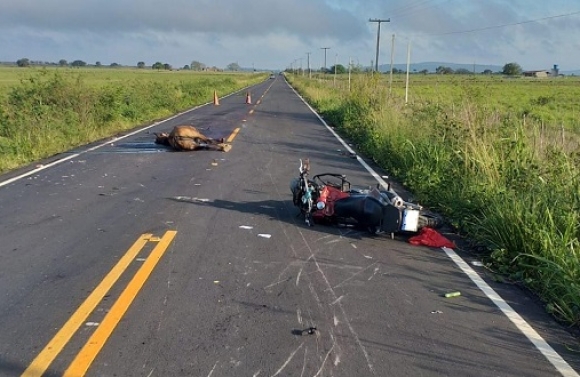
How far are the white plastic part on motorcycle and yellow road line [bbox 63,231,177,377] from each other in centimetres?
278

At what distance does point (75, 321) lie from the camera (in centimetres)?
436

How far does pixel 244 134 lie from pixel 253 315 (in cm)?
1494

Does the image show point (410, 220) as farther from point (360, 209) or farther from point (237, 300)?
point (237, 300)

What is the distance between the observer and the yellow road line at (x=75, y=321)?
3.67 metres

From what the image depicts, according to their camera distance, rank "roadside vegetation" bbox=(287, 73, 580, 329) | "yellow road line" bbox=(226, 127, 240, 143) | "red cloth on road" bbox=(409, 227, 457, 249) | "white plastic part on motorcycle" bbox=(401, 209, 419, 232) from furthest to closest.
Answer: "yellow road line" bbox=(226, 127, 240, 143) < "red cloth on road" bbox=(409, 227, 457, 249) < "white plastic part on motorcycle" bbox=(401, 209, 419, 232) < "roadside vegetation" bbox=(287, 73, 580, 329)

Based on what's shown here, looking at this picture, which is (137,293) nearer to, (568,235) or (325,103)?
(568,235)

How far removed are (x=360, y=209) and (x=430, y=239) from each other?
917mm

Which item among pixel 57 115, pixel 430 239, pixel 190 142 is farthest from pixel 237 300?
pixel 57 115

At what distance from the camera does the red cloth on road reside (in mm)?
6789

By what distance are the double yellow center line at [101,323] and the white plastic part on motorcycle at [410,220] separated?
2.77m

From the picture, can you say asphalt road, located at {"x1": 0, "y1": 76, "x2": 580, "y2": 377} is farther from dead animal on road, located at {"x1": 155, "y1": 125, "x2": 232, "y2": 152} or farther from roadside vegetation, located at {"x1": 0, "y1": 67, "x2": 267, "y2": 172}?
dead animal on road, located at {"x1": 155, "y1": 125, "x2": 232, "y2": 152}

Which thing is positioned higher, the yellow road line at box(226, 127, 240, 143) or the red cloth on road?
the red cloth on road

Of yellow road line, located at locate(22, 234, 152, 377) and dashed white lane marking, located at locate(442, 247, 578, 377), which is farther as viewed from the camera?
dashed white lane marking, located at locate(442, 247, 578, 377)

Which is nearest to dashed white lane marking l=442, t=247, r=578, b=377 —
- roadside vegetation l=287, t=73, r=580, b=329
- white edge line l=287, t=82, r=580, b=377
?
white edge line l=287, t=82, r=580, b=377
